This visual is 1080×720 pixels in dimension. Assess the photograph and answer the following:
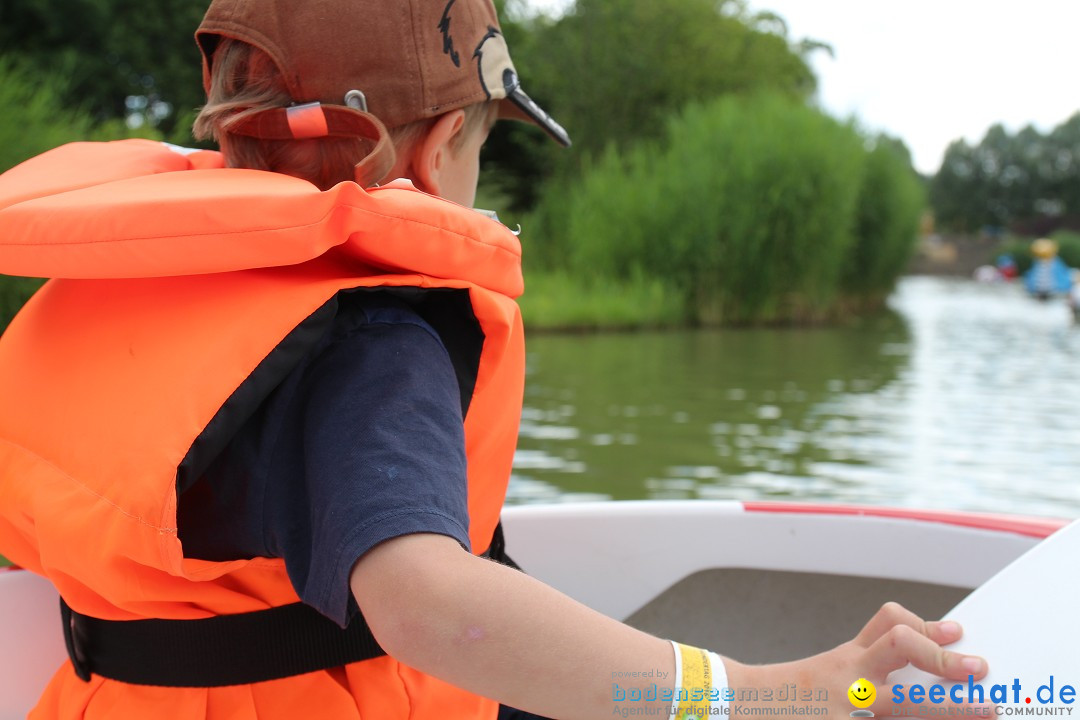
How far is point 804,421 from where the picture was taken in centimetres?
580

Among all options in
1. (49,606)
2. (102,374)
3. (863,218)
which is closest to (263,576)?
(102,374)

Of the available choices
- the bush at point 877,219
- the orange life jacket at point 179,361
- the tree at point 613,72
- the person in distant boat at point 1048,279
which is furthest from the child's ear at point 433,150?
the person in distant boat at point 1048,279

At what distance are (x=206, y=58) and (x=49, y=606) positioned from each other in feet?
2.25

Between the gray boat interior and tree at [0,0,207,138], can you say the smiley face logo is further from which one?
tree at [0,0,207,138]

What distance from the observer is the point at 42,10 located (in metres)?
15.0

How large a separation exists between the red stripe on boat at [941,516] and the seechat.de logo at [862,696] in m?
0.85

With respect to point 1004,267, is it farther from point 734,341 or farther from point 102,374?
point 102,374

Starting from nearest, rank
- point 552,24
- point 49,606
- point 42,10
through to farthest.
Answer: point 49,606
point 42,10
point 552,24

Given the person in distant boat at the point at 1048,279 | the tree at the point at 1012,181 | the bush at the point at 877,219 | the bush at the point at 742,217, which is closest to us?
the bush at the point at 742,217

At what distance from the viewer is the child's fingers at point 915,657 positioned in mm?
770

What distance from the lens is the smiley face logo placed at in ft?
2.50

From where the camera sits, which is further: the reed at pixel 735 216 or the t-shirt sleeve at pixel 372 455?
the reed at pixel 735 216

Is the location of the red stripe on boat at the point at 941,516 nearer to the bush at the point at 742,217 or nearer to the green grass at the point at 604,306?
the green grass at the point at 604,306

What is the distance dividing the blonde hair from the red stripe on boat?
97 cm
